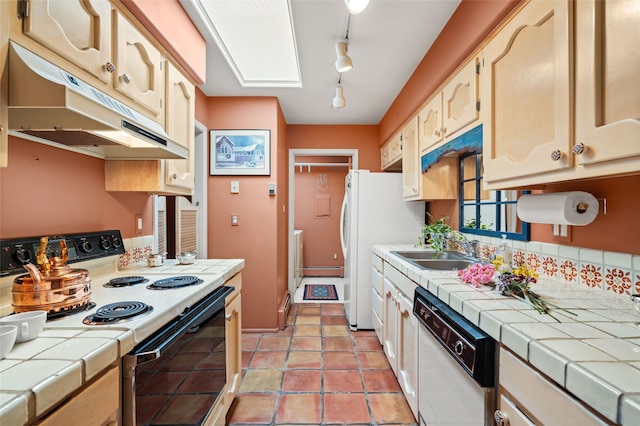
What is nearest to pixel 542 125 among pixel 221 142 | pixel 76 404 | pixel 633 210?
pixel 633 210

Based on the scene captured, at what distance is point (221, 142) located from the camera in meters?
2.90

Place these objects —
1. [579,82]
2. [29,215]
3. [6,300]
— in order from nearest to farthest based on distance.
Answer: [579,82], [6,300], [29,215]

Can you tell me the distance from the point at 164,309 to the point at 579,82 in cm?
158

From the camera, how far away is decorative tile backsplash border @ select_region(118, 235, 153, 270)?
1663 millimetres

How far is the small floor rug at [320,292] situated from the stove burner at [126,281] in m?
2.82

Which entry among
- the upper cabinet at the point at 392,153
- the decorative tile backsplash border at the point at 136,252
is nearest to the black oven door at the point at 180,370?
the decorative tile backsplash border at the point at 136,252

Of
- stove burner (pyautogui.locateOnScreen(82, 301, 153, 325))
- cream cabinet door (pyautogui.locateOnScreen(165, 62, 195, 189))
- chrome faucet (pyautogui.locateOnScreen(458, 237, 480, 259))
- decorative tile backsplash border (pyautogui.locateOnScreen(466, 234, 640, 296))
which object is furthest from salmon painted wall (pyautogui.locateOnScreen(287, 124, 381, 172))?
stove burner (pyautogui.locateOnScreen(82, 301, 153, 325))

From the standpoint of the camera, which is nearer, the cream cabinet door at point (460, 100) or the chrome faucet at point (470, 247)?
the cream cabinet door at point (460, 100)

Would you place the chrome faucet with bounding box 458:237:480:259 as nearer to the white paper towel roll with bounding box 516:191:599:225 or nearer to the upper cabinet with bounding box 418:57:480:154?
the upper cabinet with bounding box 418:57:480:154

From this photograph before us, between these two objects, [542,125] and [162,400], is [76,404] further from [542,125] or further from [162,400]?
[542,125]

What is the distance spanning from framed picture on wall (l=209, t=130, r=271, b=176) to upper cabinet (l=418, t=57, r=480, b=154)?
153cm

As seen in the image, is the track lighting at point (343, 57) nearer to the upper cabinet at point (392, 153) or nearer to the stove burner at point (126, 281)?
the upper cabinet at point (392, 153)

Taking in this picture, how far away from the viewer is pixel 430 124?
2.21 meters

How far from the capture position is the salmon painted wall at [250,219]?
2.89 meters
